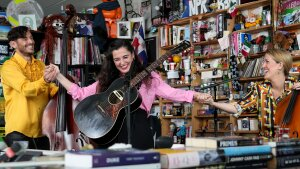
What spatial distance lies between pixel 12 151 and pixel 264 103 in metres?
1.88

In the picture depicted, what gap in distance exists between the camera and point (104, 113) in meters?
2.65

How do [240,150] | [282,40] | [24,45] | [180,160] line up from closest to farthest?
1. [180,160]
2. [240,150]
3. [24,45]
4. [282,40]

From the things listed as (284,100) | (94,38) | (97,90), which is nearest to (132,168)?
(284,100)

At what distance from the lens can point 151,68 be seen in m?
2.63

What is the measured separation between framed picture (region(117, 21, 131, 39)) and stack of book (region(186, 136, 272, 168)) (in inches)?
204

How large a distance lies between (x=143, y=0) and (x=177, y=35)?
1343mm

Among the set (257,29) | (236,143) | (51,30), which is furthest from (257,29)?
(236,143)

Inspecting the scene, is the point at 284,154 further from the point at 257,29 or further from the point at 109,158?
the point at 257,29

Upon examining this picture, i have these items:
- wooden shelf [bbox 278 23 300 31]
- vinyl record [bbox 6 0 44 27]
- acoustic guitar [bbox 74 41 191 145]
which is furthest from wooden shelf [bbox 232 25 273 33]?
acoustic guitar [bbox 74 41 191 145]

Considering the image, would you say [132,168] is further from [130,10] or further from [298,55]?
[130,10]

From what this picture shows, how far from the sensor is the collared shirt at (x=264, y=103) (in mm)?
2676

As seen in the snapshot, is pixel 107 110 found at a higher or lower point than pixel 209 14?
lower

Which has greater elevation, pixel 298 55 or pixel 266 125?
pixel 298 55

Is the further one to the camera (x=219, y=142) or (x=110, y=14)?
(x=110, y=14)
